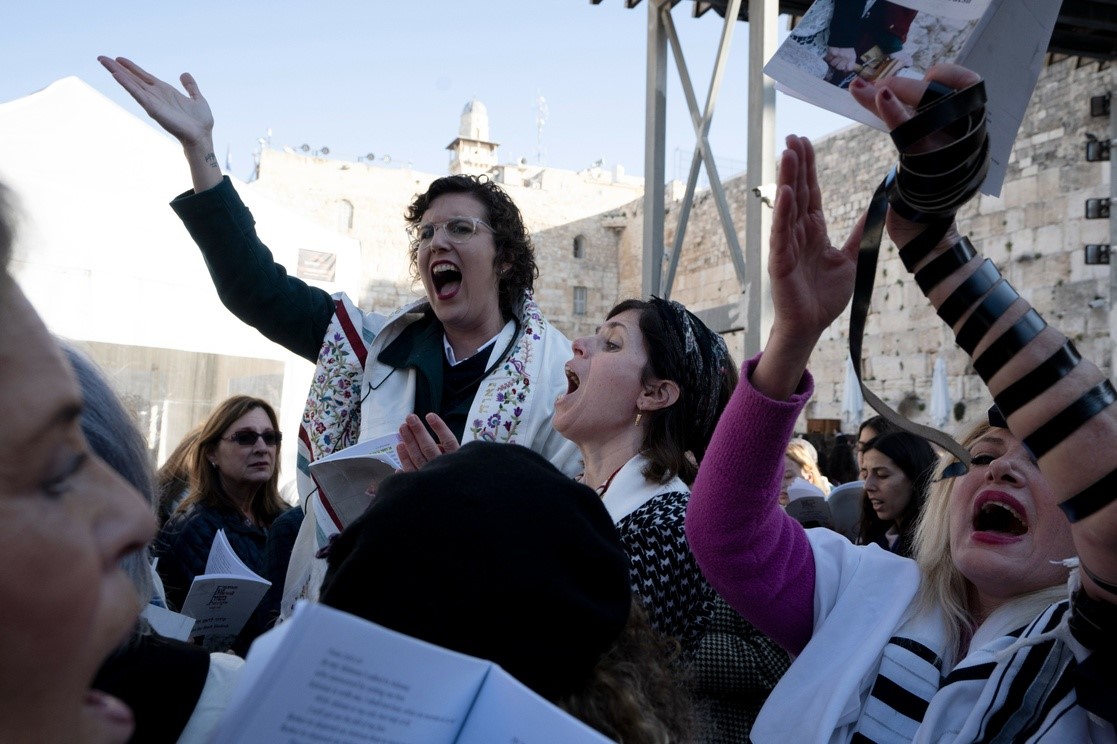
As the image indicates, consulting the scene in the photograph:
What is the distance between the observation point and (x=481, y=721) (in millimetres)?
763

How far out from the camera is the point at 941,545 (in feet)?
6.03

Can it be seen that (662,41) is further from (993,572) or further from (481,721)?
(481,721)

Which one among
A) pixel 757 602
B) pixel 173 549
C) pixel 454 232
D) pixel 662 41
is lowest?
pixel 173 549

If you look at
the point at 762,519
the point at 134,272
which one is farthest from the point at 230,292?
the point at 134,272

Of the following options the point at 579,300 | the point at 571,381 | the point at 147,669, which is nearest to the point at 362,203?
the point at 579,300

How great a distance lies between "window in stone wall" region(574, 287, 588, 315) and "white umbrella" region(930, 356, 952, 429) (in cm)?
1441

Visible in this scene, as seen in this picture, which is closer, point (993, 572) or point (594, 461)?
point (993, 572)

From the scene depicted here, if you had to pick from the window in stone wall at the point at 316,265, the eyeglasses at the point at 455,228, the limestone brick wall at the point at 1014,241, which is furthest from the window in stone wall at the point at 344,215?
the eyeglasses at the point at 455,228

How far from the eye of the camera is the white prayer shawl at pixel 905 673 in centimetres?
137

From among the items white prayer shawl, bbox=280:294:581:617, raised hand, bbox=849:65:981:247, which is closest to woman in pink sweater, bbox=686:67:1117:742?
raised hand, bbox=849:65:981:247

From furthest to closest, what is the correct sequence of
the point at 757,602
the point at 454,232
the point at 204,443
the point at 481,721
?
the point at 204,443 → the point at 454,232 → the point at 757,602 → the point at 481,721

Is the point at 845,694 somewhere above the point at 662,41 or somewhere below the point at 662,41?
below

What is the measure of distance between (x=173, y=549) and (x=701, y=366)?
81.6 inches

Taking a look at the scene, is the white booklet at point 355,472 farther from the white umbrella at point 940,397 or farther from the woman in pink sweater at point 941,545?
the white umbrella at point 940,397
